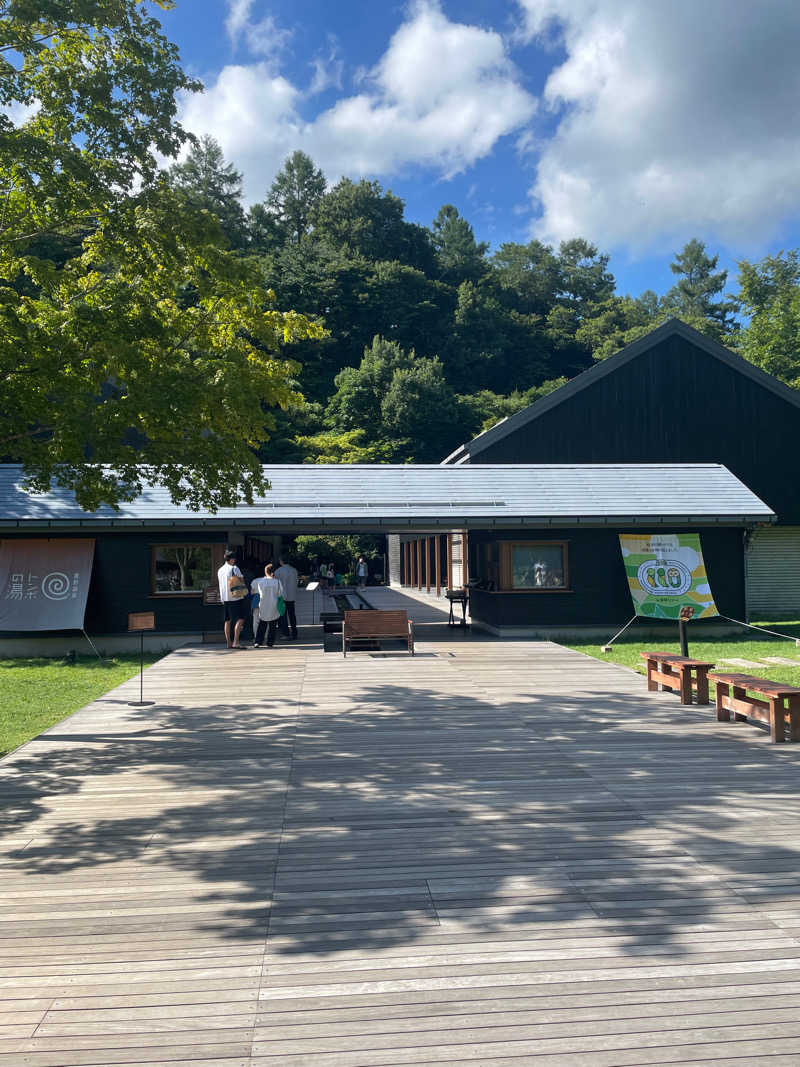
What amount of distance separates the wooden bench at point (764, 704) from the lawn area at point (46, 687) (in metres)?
8.42

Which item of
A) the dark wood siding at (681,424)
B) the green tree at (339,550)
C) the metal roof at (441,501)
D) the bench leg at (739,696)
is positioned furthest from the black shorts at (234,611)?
the green tree at (339,550)

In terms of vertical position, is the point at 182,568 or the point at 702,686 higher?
the point at 182,568

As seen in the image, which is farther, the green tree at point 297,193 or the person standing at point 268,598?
the green tree at point 297,193

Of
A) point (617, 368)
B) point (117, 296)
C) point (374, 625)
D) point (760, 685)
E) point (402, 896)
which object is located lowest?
point (402, 896)

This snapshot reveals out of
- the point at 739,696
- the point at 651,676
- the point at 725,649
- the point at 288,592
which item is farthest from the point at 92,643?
the point at 725,649

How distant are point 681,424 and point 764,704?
15.6 meters

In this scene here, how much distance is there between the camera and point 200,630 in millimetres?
17141

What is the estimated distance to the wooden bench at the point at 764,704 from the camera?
820 centimetres

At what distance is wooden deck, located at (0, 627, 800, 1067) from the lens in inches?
133

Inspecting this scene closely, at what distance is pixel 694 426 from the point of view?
22.8 m

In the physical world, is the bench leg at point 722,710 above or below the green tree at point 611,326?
below

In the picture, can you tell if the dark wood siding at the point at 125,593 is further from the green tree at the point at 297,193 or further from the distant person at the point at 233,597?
the green tree at the point at 297,193

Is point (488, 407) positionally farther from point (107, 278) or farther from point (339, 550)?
point (107, 278)

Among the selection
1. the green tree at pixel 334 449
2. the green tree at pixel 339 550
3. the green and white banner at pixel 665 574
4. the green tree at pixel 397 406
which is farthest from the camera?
the green tree at pixel 397 406
